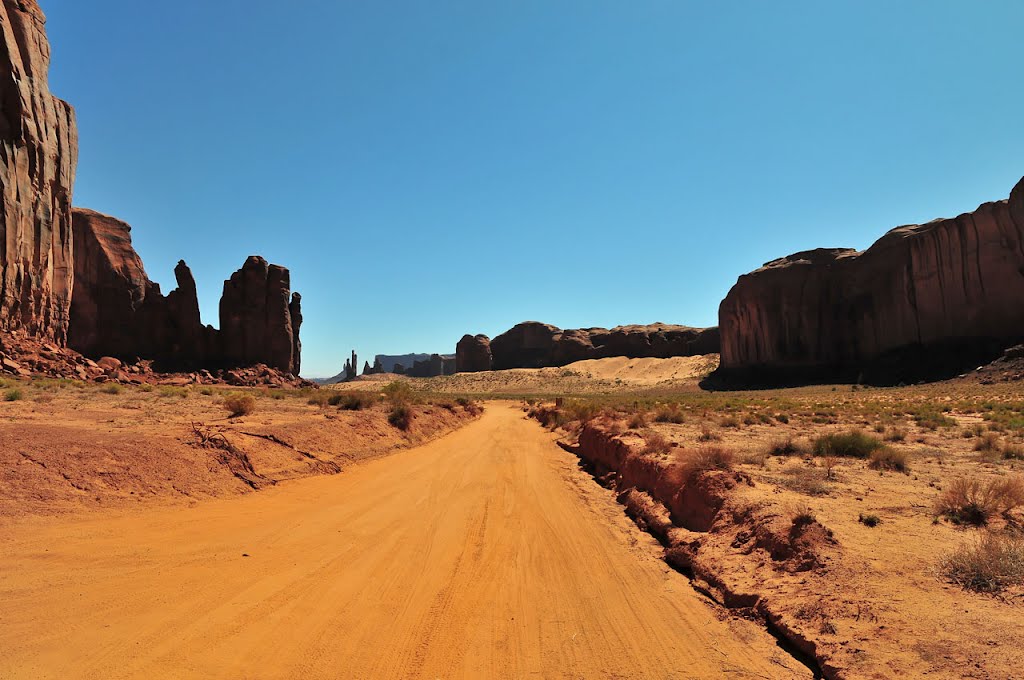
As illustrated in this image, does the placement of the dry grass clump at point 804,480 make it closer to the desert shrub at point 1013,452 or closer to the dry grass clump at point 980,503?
the dry grass clump at point 980,503

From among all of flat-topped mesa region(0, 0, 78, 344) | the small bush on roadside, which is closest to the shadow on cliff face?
the small bush on roadside

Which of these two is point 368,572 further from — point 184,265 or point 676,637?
point 184,265

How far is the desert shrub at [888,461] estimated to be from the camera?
414 inches

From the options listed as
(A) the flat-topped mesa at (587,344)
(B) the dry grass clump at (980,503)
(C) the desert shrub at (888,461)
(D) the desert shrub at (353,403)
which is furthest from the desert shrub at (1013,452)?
(A) the flat-topped mesa at (587,344)

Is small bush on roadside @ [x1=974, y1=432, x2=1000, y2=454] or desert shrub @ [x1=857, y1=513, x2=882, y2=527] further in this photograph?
small bush on roadside @ [x1=974, y1=432, x2=1000, y2=454]

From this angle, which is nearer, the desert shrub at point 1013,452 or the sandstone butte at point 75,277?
the desert shrub at point 1013,452

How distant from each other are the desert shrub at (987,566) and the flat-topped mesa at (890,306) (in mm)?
49597

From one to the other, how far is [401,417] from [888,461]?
1465 centimetres

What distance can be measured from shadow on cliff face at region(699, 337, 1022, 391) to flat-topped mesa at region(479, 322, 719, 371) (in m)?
39.4

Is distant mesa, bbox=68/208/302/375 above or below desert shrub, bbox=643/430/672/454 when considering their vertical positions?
above

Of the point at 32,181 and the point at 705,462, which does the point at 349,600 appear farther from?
the point at 32,181

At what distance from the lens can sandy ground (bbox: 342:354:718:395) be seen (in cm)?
8762

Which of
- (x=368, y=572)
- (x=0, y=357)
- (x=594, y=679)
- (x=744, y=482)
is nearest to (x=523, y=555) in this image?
(x=368, y=572)

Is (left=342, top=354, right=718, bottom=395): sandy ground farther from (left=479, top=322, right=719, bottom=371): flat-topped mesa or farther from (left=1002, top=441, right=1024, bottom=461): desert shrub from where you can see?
(left=1002, top=441, right=1024, bottom=461): desert shrub
